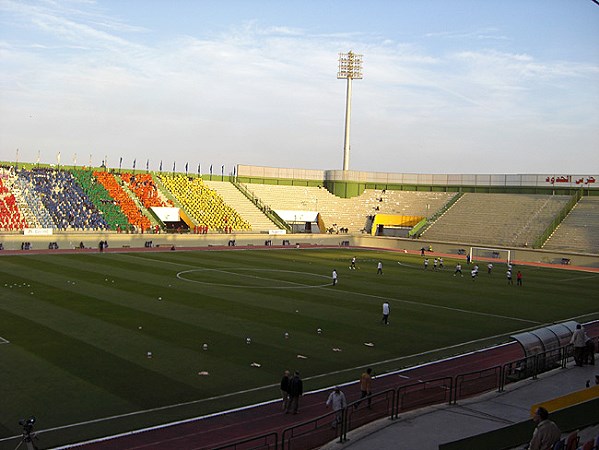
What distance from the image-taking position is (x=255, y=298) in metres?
38.5

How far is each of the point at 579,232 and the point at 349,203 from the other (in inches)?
1492

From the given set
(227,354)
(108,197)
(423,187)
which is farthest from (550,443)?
(423,187)

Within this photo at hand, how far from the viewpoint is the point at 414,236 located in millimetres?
89500

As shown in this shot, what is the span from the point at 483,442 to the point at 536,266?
196 ft

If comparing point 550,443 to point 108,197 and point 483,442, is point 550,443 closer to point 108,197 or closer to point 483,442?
point 483,442

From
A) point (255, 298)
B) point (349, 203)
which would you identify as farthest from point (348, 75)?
point (255, 298)

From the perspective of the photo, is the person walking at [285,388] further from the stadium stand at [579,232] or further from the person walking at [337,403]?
the stadium stand at [579,232]

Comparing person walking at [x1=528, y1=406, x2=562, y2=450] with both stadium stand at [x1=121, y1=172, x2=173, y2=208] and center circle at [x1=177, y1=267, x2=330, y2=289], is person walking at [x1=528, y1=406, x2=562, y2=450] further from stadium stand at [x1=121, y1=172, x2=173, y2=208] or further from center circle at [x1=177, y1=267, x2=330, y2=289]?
stadium stand at [x1=121, y1=172, x2=173, y2=208]

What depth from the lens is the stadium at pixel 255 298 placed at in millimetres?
A: 19125

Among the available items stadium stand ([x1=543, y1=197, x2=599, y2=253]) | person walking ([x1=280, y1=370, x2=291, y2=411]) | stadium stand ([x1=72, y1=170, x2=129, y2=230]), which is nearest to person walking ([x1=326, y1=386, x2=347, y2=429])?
person walking ([x1=280, y1=370, x2=291, y2=411])

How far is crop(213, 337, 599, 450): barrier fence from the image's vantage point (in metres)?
16.1

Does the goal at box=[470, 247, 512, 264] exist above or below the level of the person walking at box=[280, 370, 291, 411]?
above

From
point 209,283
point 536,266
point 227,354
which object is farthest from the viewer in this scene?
point 536,266

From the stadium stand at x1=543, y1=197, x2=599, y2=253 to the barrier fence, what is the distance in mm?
55010
